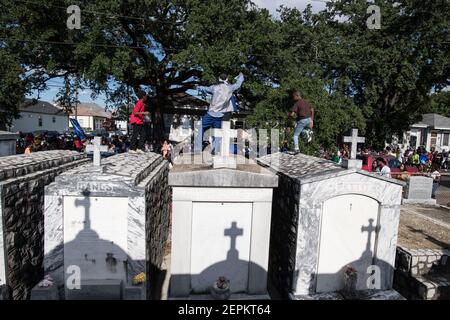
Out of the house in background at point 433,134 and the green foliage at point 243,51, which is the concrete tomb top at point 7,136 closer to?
the green foliage at point 243,51

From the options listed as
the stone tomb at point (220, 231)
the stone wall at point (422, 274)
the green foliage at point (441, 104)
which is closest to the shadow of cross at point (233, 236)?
the stone tomb at point (220, 231)

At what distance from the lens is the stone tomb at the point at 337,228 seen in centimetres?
585

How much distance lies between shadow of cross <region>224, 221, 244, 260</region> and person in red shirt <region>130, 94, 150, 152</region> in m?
4.56

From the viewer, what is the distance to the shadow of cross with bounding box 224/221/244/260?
5957 mm

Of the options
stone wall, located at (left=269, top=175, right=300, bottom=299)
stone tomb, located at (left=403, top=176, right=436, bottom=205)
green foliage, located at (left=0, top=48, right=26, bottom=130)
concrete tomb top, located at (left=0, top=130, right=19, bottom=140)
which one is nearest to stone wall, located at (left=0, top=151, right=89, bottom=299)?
concrete tomb top, located at (left=0, top=130, right=19, bottom=140)

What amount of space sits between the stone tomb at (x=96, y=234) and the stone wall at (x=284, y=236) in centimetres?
258

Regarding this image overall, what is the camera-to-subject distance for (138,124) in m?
9.31

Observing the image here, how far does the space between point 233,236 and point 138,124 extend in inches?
188

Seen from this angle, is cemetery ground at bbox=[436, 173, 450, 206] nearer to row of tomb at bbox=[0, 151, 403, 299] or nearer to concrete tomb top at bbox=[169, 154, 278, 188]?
row of tomb at bbox=[0, 151, 403, 299]

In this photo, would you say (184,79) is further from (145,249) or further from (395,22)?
(145,249)

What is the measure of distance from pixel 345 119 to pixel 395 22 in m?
16.0

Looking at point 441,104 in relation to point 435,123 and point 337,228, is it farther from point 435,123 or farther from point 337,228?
point 337,228

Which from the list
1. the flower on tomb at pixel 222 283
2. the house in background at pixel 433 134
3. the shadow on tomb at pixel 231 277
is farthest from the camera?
the house in background at pixel 433 134

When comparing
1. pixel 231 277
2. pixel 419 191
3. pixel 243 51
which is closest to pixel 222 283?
pixel 231 277
